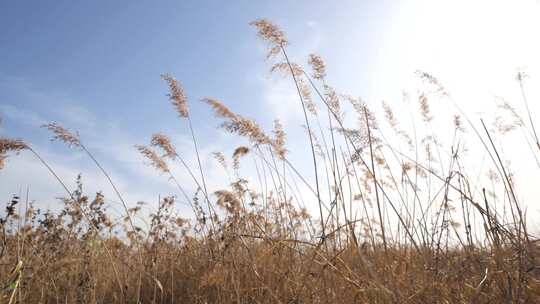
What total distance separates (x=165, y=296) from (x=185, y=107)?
1817 millimetres

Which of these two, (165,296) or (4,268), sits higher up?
(4,268)

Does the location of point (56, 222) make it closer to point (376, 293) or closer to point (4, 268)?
point (4, 268)

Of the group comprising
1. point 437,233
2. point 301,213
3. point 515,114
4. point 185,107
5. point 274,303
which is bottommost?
point 274,303

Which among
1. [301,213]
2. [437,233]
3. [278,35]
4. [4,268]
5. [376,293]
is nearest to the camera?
[376,293]

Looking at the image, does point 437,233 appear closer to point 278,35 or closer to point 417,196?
point 417,196

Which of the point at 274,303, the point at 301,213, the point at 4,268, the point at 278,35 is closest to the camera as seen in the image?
the point at 274,303

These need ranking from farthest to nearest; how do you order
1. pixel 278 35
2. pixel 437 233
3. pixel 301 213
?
pixel 301 213
pixel 278 35
pixel 437 233

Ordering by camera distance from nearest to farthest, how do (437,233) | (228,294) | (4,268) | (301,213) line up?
(228,294) → (437,233) → (4,268) → (301,213)

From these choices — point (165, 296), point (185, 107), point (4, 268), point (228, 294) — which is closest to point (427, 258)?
point (228, 294)

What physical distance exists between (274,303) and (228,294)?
42cm

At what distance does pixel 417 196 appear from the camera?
3441 millimetres

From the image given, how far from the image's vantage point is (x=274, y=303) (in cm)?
232

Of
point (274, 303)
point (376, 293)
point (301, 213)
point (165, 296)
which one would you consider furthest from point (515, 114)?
point (165, 296)

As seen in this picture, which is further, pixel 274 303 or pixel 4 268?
pixel 4 268
